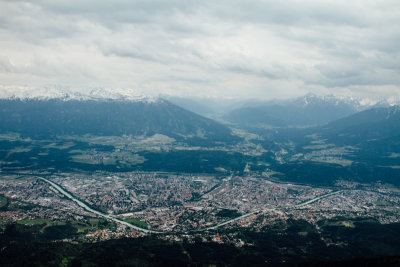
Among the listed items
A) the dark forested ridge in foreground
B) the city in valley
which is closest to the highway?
the city in valley

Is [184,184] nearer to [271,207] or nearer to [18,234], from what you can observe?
[271,207]

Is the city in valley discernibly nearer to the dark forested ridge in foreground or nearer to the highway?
the highway

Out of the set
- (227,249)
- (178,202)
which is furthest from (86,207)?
(227,249)

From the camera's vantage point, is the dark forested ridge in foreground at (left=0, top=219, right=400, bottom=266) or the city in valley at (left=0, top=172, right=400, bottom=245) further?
the city in valley at (left=0, top=172, right=400, bottom=245)

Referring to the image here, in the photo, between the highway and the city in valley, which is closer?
the highway

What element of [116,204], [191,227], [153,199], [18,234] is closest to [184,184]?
[153,199]

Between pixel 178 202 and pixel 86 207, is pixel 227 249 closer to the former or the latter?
pixel 178 202

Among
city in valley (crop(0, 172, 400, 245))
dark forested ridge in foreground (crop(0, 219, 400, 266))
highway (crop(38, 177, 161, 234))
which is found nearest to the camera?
dark forested ridge in foreground (crop(0, 219, 400, 266))

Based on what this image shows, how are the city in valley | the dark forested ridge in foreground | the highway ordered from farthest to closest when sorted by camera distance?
the city in valley < the highway < the dark forested ridge in foreground
